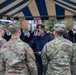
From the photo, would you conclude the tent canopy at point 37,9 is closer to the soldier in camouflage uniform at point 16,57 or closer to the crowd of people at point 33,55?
the crowd of people at point 33,55

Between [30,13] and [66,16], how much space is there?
4.44ft

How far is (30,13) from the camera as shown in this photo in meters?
9.96

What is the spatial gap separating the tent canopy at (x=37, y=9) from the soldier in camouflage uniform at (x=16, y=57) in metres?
3.36

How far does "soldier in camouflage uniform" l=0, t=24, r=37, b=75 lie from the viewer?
170 inches

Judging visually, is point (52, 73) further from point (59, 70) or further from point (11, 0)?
point (11, 0)

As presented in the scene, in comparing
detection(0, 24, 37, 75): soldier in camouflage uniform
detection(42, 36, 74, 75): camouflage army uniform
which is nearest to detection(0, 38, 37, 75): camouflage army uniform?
detection(0, 24, 37, 75): soldier in camouflage uniform

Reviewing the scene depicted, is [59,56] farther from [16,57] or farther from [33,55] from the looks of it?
[16,57]

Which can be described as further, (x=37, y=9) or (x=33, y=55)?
(x=37, y=9)

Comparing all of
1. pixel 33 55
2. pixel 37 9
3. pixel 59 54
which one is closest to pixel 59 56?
pixel 59 54

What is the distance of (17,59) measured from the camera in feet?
14.1

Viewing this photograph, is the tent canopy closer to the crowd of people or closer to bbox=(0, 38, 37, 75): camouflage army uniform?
the crowd of people

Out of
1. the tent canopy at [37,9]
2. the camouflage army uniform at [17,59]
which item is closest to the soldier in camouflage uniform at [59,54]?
the camouflage army uniform at [17,59]

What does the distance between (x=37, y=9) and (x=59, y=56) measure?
4.69 m

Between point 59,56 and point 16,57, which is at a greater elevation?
point 16,57
